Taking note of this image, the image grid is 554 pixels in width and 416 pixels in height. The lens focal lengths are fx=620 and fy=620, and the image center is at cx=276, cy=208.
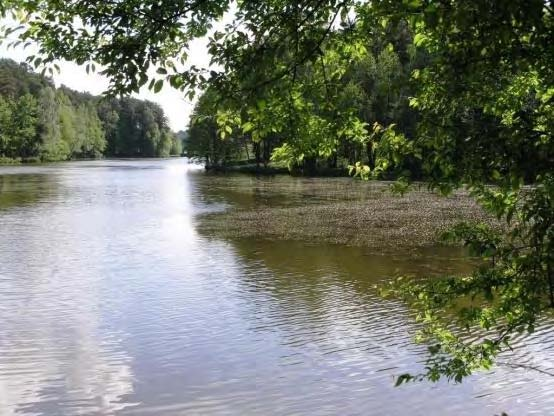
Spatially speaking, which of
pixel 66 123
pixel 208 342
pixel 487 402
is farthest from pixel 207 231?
pixel 66 123

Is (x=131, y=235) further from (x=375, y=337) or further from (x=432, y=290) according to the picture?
(x=432, y=290)

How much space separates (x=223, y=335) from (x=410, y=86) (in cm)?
839

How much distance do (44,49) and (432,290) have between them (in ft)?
13.2

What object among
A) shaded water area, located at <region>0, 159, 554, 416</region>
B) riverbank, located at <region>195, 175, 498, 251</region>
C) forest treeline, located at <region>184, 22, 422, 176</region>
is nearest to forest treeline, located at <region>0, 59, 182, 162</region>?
riverbank, located at <region>195, 175, 498, 251</region>

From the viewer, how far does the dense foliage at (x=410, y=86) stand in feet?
12.5

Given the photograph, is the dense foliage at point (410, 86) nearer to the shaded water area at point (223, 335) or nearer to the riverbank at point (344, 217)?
the shaded water area at point (223, 335)

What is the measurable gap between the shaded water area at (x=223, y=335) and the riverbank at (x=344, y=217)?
1671mm

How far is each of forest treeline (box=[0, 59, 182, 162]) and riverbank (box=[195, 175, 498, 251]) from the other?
57207 millimetres

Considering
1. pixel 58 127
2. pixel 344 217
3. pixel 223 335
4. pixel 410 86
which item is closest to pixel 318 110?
pixel 410 86

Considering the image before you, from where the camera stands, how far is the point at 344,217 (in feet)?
102

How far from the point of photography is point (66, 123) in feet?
484

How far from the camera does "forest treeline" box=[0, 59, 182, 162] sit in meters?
121

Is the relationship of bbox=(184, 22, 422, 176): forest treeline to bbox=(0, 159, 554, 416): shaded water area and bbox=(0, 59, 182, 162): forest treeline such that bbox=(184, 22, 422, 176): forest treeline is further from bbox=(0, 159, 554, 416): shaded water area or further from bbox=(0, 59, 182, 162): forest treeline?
bbox=(0, 59, 182, 162): forest treeline

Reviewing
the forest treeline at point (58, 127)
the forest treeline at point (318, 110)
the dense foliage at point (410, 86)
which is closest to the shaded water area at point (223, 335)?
the dense foliage at point (410, 86)
